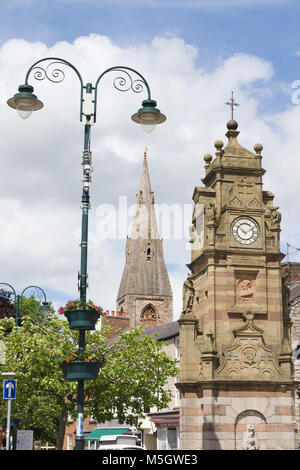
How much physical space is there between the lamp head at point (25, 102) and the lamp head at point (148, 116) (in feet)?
7.95

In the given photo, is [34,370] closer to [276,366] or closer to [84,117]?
[276,366]

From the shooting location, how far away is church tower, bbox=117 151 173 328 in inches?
4530

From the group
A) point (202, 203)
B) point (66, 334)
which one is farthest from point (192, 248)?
point (66, 334)

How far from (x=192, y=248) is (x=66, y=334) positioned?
830cm

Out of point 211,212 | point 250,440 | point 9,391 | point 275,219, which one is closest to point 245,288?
point 275,219

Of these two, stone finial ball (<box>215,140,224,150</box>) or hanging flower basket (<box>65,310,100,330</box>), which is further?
stone finial ball (<box>215,140,224,150</box>)

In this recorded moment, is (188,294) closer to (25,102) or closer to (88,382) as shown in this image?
(88,382)

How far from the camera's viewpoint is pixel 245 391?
21.2m

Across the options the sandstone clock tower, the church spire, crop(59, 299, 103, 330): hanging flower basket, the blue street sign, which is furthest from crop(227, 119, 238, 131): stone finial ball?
the church spire

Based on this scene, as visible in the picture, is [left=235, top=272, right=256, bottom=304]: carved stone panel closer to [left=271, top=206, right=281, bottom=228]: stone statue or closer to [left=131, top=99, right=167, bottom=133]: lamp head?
[left=271, top=206, right=281, bottom=228]: stone statue

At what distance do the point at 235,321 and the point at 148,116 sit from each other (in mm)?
8523

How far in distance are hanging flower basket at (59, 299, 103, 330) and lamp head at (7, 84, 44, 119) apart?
4.80 m

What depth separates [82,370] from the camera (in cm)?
1486

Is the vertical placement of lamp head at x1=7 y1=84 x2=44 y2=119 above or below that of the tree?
above
